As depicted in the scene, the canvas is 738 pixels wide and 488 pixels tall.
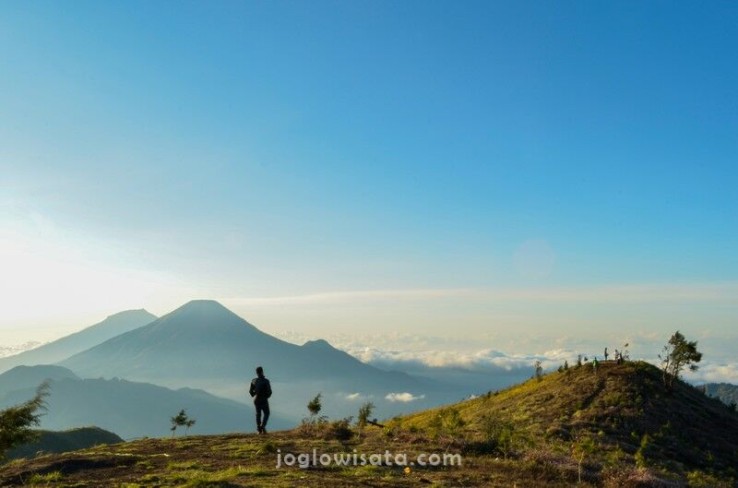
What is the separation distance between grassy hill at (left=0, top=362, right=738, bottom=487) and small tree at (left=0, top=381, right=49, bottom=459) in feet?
6.24

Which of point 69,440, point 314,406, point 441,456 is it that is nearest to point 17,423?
point 314,406

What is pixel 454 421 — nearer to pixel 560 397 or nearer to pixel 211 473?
pixel 211 473

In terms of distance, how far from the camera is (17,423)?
1984 cm

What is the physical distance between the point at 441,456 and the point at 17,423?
15.9 meters

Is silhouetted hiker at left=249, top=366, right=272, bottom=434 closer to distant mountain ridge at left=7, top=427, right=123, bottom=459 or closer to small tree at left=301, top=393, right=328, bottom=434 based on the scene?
small tree at left=301, top=393, right=328, bottom=434

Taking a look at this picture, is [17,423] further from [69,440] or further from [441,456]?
[69,440]

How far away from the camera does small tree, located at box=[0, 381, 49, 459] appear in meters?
19.5

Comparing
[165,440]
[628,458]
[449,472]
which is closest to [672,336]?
[628,458]

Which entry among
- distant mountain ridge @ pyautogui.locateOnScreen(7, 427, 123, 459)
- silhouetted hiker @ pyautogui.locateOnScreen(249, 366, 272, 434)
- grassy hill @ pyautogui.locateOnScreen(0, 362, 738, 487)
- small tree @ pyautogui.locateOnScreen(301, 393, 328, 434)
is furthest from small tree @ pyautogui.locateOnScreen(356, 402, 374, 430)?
distant mountain ridge @ pyautogui.locateOnScreen(7, 427, 123, 459)

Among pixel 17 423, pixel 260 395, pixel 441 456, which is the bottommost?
pixel 441 456

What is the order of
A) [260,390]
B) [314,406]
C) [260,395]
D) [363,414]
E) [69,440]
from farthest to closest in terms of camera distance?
[69,440]
[314,406]
[363,414]
[260,390]
[260,395]

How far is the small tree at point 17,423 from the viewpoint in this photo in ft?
64.0

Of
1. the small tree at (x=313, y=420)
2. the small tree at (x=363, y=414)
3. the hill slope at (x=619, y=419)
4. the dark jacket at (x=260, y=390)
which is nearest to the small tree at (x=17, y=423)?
the dark jacket at (x=260, y=390)

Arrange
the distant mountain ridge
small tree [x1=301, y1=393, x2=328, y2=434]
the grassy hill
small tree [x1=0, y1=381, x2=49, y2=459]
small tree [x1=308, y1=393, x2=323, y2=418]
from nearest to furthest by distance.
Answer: the grassy hill
small tree [x1=0, y1=381, x2=49, y2=459]
small tree [x1=301, y1=393, x2=328, y2=434]
small tree [x1=308, y1=393, x2=323, y2=418]
the distant mountain ridge
